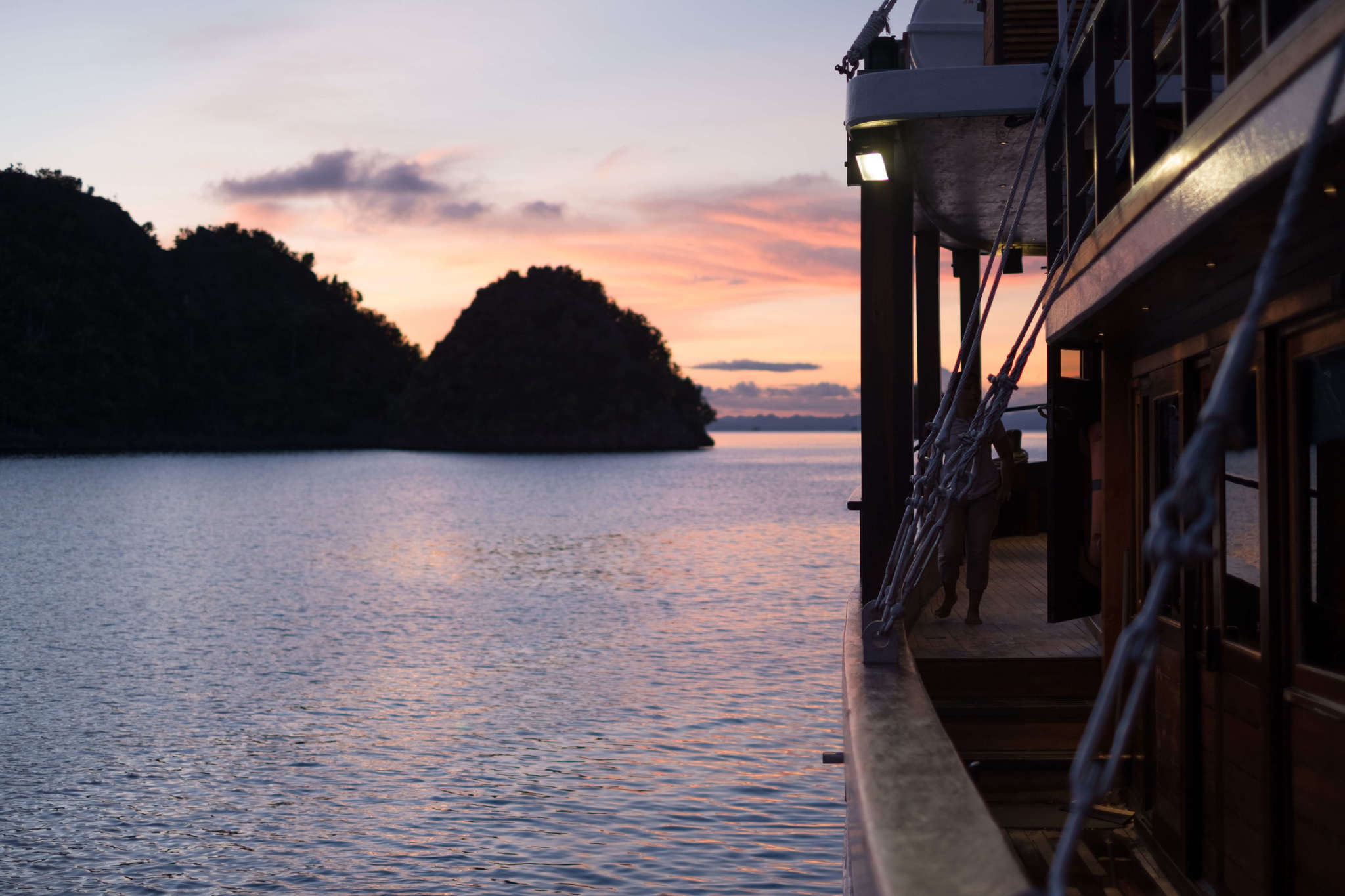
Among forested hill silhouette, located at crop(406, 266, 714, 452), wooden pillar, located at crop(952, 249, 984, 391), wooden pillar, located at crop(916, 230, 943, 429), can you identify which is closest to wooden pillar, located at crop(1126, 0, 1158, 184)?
wooden pillar, located at crop(916, 230, 943, 429)

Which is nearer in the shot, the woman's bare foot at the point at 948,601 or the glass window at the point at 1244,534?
the glass window at the point at 1244,534

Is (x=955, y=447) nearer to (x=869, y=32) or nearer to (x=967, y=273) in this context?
(x=869, y=32)

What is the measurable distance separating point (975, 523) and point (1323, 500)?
4672 millimetres

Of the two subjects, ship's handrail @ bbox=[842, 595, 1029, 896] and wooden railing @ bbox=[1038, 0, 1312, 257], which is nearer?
ship's handrail @ bbox=[842, 595, 1029, 896]

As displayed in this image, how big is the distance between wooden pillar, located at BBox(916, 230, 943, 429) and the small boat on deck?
10.2 feet

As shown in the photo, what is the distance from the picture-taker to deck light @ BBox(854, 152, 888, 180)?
20.5ft

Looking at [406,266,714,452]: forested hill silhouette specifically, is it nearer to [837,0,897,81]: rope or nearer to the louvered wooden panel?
the louvered wooden panel

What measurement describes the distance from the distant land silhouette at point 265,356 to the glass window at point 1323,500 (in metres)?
109

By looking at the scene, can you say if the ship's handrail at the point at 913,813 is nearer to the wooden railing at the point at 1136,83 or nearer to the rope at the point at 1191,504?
the rope at the point at 1191,504

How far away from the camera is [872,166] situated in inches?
249

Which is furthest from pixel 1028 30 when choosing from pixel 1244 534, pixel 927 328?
pixel 1244 534

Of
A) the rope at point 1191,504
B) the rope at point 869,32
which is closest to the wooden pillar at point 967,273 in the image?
the rope at point 869,32

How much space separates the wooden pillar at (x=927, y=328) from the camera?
1127 cm

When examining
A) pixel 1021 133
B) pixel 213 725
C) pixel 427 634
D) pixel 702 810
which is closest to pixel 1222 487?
pixel 1021 133
